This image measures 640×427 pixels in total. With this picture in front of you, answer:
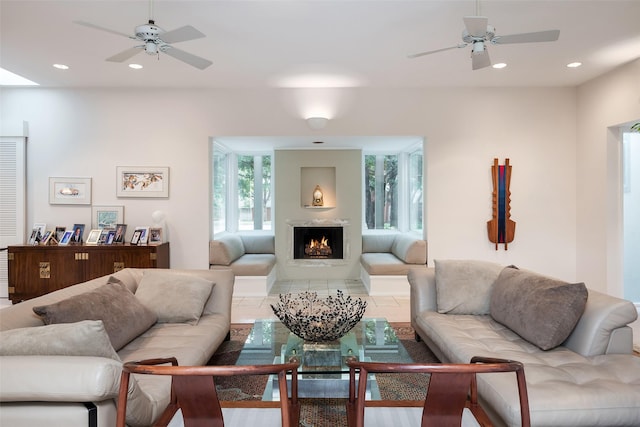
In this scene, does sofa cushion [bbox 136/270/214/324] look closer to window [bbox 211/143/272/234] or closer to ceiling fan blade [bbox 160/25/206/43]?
ceiling fan blade [bbox 160/25/206/43]

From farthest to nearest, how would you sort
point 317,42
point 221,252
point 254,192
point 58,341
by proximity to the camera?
point 254,192, point 221,252, point 317,42, point 58,341

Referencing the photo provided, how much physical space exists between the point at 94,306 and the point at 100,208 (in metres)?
3.58

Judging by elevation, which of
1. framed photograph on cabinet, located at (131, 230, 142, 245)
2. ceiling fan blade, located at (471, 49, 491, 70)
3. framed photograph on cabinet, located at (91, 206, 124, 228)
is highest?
ceiling fan blade, located at (471, 49, 491, 70)

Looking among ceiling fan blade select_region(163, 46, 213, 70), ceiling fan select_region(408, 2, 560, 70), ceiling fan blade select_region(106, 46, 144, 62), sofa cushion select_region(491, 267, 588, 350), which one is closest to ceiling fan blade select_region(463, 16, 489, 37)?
ceiling fan select_region(408, 2, 560, 70)

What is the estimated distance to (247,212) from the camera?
7461 millimetres

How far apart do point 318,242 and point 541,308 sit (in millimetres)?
4860

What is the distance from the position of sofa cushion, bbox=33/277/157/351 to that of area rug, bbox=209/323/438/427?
70 centimetres

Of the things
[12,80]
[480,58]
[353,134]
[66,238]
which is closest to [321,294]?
[353,134]

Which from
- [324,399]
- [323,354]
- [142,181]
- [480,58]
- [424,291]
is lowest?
[324,399]

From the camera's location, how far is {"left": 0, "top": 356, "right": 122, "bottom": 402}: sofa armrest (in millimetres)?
1329

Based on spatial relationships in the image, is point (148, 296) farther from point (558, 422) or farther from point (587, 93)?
point (587, 93)

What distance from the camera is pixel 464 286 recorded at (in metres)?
3.23

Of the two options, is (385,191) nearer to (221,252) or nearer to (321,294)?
(321,294)

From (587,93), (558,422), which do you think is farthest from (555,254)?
(558,422)
